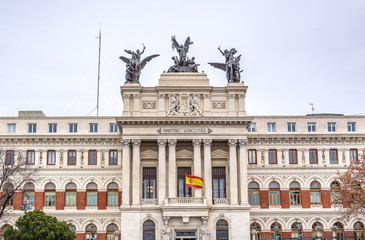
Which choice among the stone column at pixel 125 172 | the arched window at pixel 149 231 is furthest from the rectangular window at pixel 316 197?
the stone column at pixel 125 172

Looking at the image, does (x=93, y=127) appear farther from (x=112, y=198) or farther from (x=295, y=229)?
(x=295, y=229)

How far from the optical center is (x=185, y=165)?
2677 inches

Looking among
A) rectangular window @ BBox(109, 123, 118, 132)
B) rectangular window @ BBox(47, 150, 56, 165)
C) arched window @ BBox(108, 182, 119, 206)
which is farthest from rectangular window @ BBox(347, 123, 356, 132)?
rectangular window @ BBox(47, 150, 56, 165)

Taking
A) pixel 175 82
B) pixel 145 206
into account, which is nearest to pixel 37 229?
pixel 145 206

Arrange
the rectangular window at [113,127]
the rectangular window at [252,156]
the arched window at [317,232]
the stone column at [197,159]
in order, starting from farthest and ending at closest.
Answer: the rectangular window at [113,127] → the rectangular window at [252,156] → the stone column at [197,159] → the arched window at [317,232]

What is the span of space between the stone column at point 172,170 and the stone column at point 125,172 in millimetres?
4881

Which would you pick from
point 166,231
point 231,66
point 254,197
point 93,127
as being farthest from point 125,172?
point 231,66

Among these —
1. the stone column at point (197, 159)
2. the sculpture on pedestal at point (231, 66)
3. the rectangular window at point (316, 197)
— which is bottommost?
the rectangular window at point (316, 197)

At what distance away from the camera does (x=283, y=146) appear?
236 feet

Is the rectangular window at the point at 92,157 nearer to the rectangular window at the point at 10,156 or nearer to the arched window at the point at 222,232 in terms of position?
the rectangular window at the point at 10,156

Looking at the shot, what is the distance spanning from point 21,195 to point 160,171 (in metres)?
18.2

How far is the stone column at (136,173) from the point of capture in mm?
65125

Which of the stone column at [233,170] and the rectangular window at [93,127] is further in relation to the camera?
the rectangular window at [93,127]

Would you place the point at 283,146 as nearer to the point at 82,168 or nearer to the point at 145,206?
the point at 145,206
